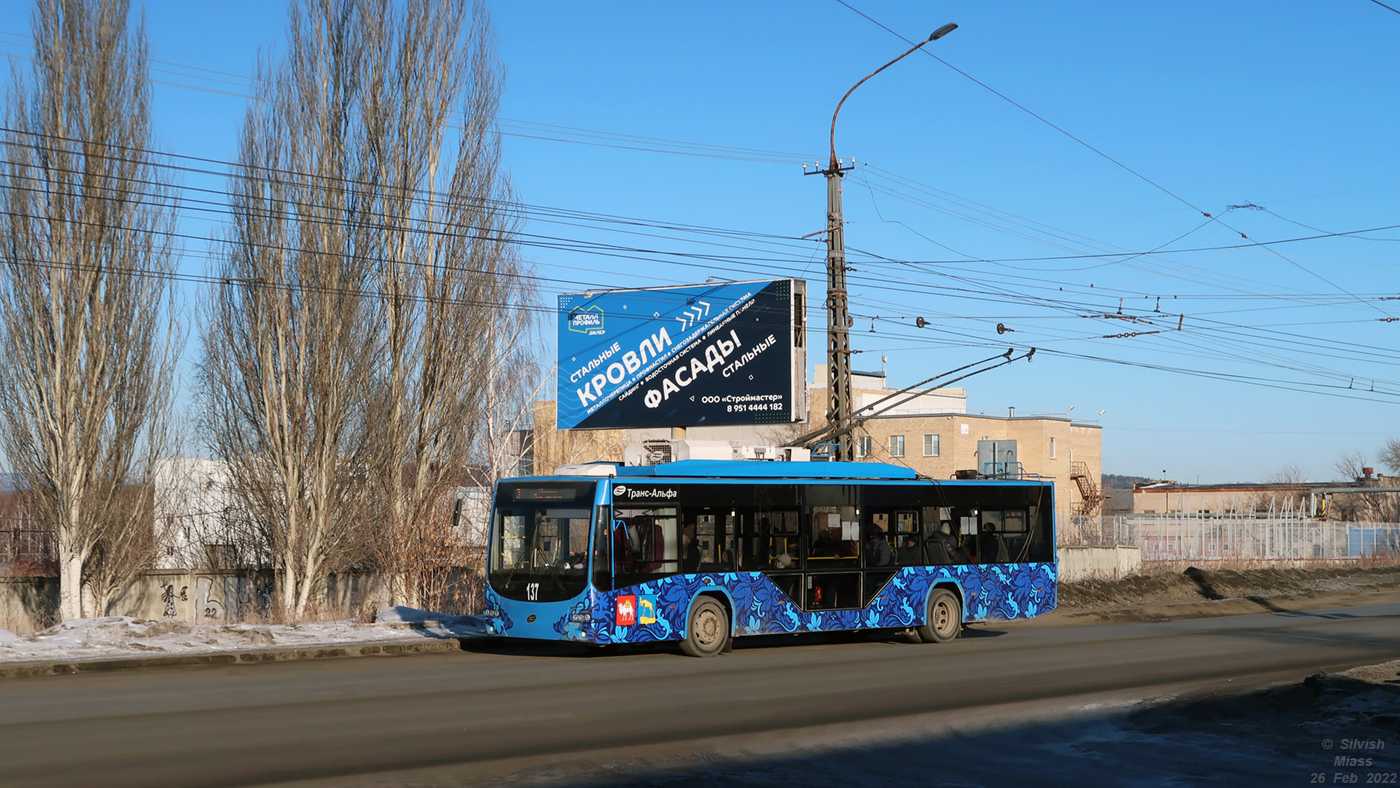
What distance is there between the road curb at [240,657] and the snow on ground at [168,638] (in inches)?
9.2

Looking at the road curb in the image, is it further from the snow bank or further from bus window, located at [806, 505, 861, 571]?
bus window, located at [806, 505, 861, 571]

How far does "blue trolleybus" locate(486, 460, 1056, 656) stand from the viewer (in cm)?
2081

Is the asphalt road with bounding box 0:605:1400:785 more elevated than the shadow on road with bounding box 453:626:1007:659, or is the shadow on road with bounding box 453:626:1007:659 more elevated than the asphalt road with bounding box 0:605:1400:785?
the asphalt road with bounding box 0:605:1400:785

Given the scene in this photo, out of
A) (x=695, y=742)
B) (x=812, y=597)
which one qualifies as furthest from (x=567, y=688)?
(x=812, y=597)

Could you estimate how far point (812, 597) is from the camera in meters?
23.1

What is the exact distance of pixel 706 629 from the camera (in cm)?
2167

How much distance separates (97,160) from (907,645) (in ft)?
54.9

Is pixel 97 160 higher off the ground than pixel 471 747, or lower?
higher

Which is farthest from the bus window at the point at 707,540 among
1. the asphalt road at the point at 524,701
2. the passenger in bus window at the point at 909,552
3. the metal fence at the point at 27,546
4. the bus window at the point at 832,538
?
the metal fence at the point at 27,546

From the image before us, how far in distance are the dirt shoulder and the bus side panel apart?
6.95m

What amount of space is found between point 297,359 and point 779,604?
470 inches

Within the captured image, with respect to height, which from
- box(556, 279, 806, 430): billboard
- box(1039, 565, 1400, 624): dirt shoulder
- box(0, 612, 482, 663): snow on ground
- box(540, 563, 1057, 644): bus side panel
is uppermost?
box(556, 279, 806, 430): billboard

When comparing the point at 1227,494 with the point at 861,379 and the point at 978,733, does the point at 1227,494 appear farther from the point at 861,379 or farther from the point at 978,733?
the point at 978,733

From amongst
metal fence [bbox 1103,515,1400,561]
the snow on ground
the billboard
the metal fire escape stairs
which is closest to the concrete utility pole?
the billboard
